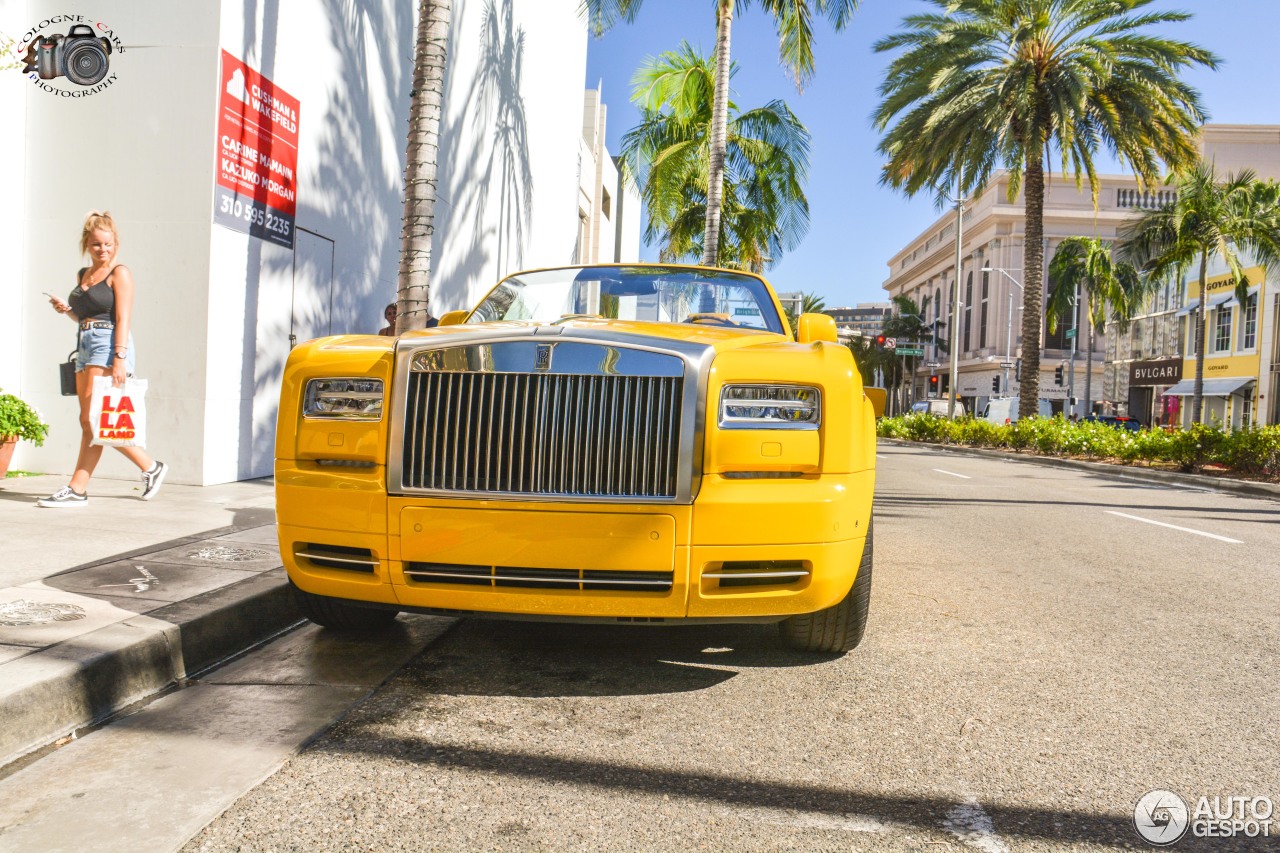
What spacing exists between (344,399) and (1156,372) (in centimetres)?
4839

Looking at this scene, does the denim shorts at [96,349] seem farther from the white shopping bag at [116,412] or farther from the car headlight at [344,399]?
the car headlight at [344,399]

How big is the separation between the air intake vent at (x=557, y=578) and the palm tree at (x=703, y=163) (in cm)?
2143

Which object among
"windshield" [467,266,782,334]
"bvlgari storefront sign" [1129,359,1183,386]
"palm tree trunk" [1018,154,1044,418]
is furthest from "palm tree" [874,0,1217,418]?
"bvlgari storefront sign" [1129,359,1183,386]

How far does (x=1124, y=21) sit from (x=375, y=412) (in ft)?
71.2

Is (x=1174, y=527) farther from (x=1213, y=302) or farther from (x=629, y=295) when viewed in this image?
(x=1213, y=302)

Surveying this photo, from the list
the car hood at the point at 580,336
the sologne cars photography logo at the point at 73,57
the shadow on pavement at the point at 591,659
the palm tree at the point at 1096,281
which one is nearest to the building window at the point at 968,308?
the palm tree at the point at 1096,281

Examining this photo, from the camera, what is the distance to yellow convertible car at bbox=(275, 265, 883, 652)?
3.14m

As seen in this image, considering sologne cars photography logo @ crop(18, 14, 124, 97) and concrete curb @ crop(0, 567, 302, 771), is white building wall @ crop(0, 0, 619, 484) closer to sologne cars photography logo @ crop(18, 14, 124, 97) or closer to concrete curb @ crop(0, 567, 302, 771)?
sologne cars photography logo @ crop(18, 14, 124, 97)

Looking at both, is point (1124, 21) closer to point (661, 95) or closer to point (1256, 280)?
point (661, 95)

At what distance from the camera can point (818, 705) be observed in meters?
3.25

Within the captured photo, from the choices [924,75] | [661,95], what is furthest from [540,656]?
[661,95]

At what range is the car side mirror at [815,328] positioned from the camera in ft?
14.8

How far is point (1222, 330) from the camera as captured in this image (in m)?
36.9

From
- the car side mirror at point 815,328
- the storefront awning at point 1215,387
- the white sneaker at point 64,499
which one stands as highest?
the storefront awning at point 1215,387
